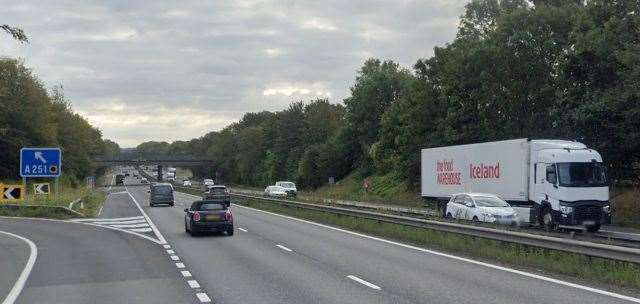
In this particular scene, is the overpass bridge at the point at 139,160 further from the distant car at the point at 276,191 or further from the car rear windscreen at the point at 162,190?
the car rear windscreen at the point at 162,190

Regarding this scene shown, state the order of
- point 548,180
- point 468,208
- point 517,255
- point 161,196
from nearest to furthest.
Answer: point 517,255
point 548,180
point 468,208
point 161,196

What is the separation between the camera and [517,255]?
1628 cm

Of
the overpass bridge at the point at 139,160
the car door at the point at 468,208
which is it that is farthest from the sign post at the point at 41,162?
the overpass bridge at the point at 139,160

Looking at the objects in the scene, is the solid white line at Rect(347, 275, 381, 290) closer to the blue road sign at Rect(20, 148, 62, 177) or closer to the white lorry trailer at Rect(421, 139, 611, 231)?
the white lorry trailer at Rect(421, 139, 611, 231)

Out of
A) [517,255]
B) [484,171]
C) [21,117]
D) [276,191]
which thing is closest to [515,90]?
[484,171]

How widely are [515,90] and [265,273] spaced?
34.0 meters

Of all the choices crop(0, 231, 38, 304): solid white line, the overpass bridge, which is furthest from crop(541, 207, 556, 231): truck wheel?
the overpass bridge

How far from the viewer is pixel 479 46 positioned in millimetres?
45594

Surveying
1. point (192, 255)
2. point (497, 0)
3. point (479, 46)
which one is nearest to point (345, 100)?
point (497, 0)

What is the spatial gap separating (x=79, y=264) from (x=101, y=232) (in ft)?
37.1

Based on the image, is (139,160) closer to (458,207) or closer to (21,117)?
(21,117)

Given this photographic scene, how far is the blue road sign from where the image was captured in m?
40.1

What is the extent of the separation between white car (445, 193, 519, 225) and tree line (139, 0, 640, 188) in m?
8.12

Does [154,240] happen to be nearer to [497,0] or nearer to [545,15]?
[545,15]
